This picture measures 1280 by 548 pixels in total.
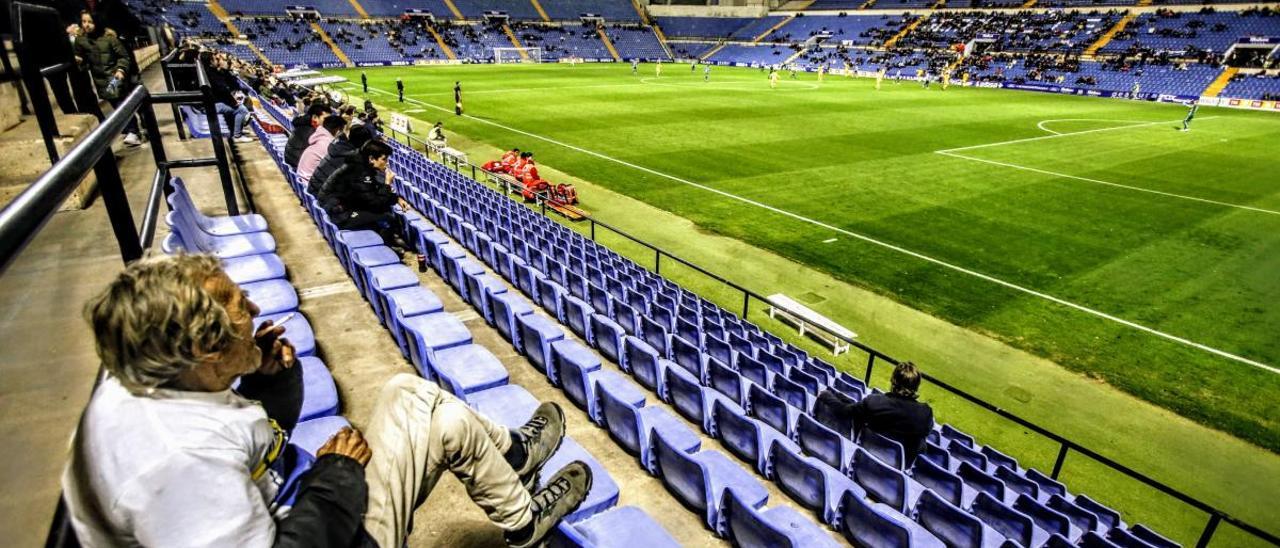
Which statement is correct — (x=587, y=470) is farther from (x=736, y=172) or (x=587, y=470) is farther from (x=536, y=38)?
(x=536, y=38)

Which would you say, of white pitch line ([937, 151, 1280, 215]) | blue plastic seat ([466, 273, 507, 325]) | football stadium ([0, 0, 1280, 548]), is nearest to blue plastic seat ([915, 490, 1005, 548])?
football stadium ([0, 0, 1280, 548])

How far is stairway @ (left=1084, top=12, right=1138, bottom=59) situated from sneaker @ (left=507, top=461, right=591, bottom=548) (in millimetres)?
60827

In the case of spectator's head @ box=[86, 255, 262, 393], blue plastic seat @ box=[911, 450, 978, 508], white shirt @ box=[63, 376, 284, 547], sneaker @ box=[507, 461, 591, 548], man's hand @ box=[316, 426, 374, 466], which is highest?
spectator's head @ box=[86, 255, 262, 393]

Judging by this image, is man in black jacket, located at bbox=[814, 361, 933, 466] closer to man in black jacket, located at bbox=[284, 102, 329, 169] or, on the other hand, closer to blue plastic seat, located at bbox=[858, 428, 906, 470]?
blue plastic seat, located at bbox=[858, 428, 906, 470]

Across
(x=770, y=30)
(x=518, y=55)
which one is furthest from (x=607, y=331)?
(x=770, y=30)

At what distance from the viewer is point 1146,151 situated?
82.2 ft

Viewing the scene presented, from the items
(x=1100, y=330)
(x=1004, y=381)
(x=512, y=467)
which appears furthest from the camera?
(x=1100, y=330)

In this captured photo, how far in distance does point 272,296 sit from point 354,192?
3028 mm

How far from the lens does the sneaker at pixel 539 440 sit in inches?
136

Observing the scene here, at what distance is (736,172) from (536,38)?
5483 centimetres

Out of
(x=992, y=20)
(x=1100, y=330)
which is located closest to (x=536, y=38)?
(x=992, y=20)

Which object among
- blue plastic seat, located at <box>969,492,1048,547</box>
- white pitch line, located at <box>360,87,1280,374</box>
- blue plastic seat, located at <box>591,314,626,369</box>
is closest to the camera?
blue plastic seat, located at <box>969,492,1048,547</box>

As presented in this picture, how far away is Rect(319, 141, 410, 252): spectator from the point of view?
7.83 m

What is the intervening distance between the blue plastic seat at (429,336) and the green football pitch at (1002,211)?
6989 millimetres
